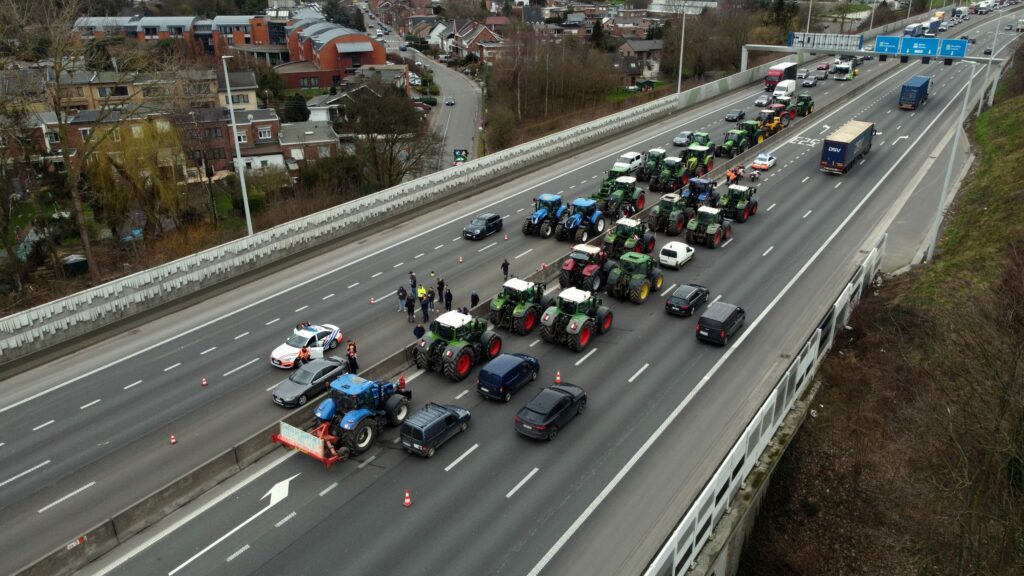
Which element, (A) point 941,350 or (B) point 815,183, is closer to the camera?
(A) point 941,350

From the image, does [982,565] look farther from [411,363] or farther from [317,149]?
[317,149]

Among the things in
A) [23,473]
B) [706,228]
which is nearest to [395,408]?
[23,473]

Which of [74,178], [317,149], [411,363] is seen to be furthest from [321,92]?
[411,363]

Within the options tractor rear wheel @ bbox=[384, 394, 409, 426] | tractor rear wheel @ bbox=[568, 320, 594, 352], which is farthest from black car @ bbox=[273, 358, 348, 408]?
tractor rear wheel @ bbox=[568, 320, 594, 352]

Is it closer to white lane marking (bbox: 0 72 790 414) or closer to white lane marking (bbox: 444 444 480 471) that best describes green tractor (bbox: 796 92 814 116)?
white lane marking (bbox: 0 72 790 414)

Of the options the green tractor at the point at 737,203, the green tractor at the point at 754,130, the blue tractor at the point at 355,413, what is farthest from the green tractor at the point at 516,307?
the green tractor at the point at 754,130

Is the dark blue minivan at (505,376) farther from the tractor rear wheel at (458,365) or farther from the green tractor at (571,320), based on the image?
the green tractor at (571,320)
